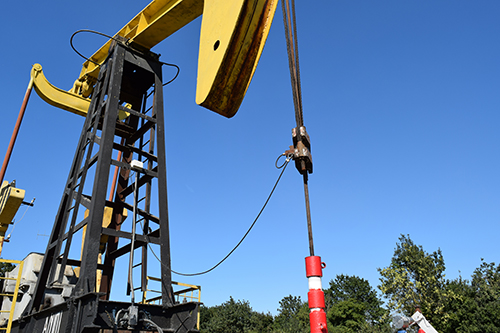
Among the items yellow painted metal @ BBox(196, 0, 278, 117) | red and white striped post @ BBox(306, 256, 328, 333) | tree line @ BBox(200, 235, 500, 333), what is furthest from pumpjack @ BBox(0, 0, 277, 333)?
tree line @ BBox(200, 235, 500, 333)

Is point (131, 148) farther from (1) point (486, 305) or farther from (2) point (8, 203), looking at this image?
(1) point (486, 305)

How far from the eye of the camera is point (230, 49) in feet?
15.0

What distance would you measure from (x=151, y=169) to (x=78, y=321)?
10.8 ft

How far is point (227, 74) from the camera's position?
15.5ft

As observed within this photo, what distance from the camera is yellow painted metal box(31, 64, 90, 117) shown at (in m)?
9.69

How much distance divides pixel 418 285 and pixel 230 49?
1228 inches

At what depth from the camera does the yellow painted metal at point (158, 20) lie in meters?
7.41

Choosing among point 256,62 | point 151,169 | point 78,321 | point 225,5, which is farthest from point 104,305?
point 225,5

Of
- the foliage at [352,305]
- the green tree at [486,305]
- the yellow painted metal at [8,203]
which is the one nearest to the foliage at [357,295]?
the foliage at [352,305]

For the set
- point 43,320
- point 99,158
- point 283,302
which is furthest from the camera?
point 283,302

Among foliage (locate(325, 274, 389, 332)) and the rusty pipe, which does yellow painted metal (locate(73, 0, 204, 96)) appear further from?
foliage (locate(325, 274, 389, 332))

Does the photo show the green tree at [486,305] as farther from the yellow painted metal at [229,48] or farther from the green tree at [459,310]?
the yellow painted metal at [229,48]

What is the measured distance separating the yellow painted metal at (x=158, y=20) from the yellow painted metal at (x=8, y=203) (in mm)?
4685

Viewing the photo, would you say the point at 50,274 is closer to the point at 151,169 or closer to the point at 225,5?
the point at 151,169
